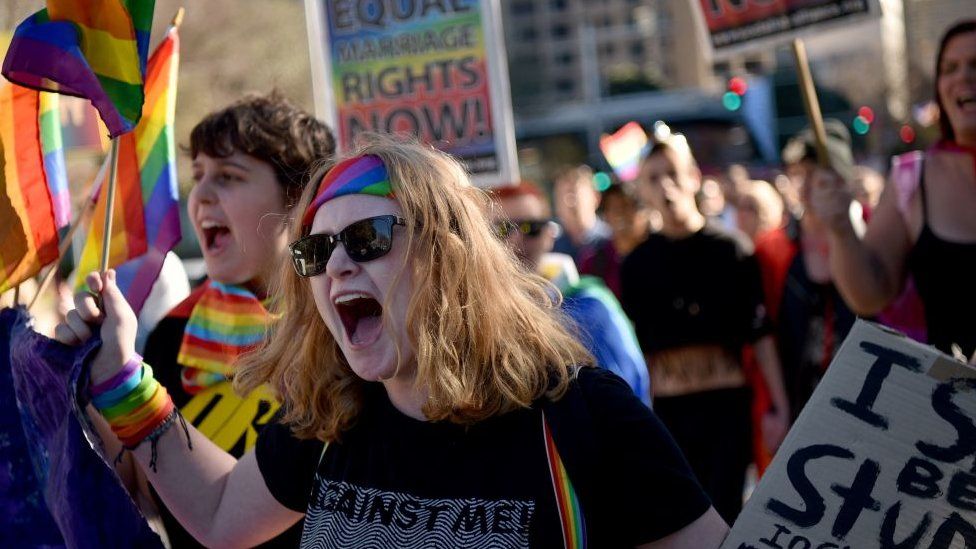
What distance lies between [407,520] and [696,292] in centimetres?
363

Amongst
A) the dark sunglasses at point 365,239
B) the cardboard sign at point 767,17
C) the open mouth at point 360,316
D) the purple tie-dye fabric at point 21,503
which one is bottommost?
the purple tie-dye fabric at point 21,503

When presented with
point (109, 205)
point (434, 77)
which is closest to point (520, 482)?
point (109, 205)

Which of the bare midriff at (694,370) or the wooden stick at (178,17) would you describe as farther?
the bare midriff at (694,370)

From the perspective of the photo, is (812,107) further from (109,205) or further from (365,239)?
(109,205)

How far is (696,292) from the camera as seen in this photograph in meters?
5.84

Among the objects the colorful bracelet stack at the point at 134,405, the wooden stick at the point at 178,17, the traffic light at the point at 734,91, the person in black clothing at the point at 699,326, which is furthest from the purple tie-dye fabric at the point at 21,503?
the traffic light at the point at 734,91

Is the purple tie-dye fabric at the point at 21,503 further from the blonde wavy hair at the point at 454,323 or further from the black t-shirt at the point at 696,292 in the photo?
the black t-shirt at the point at 696,292

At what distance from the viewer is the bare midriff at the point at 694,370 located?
5773mm

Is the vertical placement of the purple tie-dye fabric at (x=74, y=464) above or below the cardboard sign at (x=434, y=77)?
below

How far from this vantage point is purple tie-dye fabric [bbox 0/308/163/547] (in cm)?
272

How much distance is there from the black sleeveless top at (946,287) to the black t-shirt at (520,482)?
5.22 ft

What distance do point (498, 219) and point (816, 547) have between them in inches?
36.5

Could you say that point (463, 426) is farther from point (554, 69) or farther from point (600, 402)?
point (554, 69)

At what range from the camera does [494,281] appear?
2527mm
